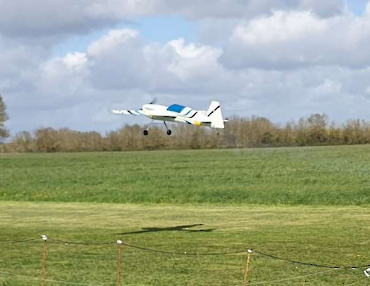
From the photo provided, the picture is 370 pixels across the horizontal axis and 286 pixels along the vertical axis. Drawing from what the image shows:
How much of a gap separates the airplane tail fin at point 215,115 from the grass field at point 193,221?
12.5ft

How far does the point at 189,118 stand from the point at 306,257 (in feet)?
20.6

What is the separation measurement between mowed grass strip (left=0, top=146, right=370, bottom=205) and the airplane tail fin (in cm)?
2252

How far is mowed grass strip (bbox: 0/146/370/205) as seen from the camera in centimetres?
4503

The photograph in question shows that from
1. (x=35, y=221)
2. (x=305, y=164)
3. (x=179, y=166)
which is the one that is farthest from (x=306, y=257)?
(x=179, y=166)

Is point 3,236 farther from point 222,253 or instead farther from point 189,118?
point 189,118

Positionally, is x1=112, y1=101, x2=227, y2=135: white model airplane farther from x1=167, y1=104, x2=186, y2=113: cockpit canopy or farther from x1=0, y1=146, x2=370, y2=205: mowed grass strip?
x1=0, y1=146, x2=370, y2=205: mowed grass strip

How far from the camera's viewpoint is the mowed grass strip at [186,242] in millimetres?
20969

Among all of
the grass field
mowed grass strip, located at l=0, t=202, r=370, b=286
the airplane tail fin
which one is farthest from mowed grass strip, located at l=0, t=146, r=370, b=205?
the airplane tail fin

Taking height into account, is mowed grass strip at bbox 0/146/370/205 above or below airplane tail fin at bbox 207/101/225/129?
below

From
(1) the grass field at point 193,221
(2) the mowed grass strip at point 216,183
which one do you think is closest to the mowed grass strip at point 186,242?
(1) the grass field at point 193,221

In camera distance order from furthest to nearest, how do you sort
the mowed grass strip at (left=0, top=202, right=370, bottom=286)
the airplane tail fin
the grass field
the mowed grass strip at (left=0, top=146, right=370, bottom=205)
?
the mowed grass strip at (left=0, top=146, right=370, bottom=205)
the grass field
the mowed grass strip at (left=0, top=202, right=370, bottom=286)
the airplane tail fin

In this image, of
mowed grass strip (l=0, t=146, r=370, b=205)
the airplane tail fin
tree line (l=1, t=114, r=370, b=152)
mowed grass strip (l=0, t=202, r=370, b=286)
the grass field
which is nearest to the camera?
the airplane tail fin

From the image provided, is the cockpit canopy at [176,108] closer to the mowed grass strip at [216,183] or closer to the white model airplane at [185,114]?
the white model airplane at [185,114]

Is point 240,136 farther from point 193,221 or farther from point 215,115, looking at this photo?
point 215,115
